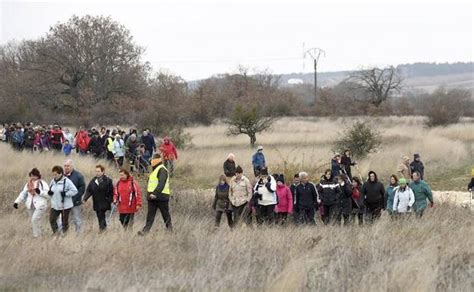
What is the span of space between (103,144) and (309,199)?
11.4 m

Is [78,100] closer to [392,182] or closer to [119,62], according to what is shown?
[119,62]

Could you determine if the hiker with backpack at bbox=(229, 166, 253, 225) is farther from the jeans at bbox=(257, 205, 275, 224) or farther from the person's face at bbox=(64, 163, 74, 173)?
the person's face at bbox=(64, 163, 74, 173)

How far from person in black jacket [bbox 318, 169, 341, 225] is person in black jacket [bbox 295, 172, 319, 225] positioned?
18 cm

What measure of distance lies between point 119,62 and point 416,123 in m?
21.6

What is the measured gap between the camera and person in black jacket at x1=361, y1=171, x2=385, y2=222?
1340 centimetres

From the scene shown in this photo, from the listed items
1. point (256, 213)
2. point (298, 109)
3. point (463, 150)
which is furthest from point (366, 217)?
point (298, 109)

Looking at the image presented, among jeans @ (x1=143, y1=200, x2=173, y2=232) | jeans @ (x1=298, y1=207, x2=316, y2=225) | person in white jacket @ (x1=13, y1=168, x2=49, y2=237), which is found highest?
person in white jacket @ (x1=13, y1=168, x2=49, y2=237)

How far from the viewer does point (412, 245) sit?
9.13m

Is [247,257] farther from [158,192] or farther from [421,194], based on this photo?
[421,194]

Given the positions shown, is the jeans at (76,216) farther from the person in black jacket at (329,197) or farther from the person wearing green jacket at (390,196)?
the person wearing green jacket at (390,196)

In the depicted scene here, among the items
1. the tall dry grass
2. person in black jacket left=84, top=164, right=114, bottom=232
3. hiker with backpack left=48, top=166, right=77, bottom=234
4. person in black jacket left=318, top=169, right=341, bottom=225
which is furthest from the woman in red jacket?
the tall dry grass

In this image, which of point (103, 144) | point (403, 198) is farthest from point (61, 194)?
point (103, 144)

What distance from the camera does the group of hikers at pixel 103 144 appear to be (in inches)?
808

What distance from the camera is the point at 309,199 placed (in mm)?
13227
